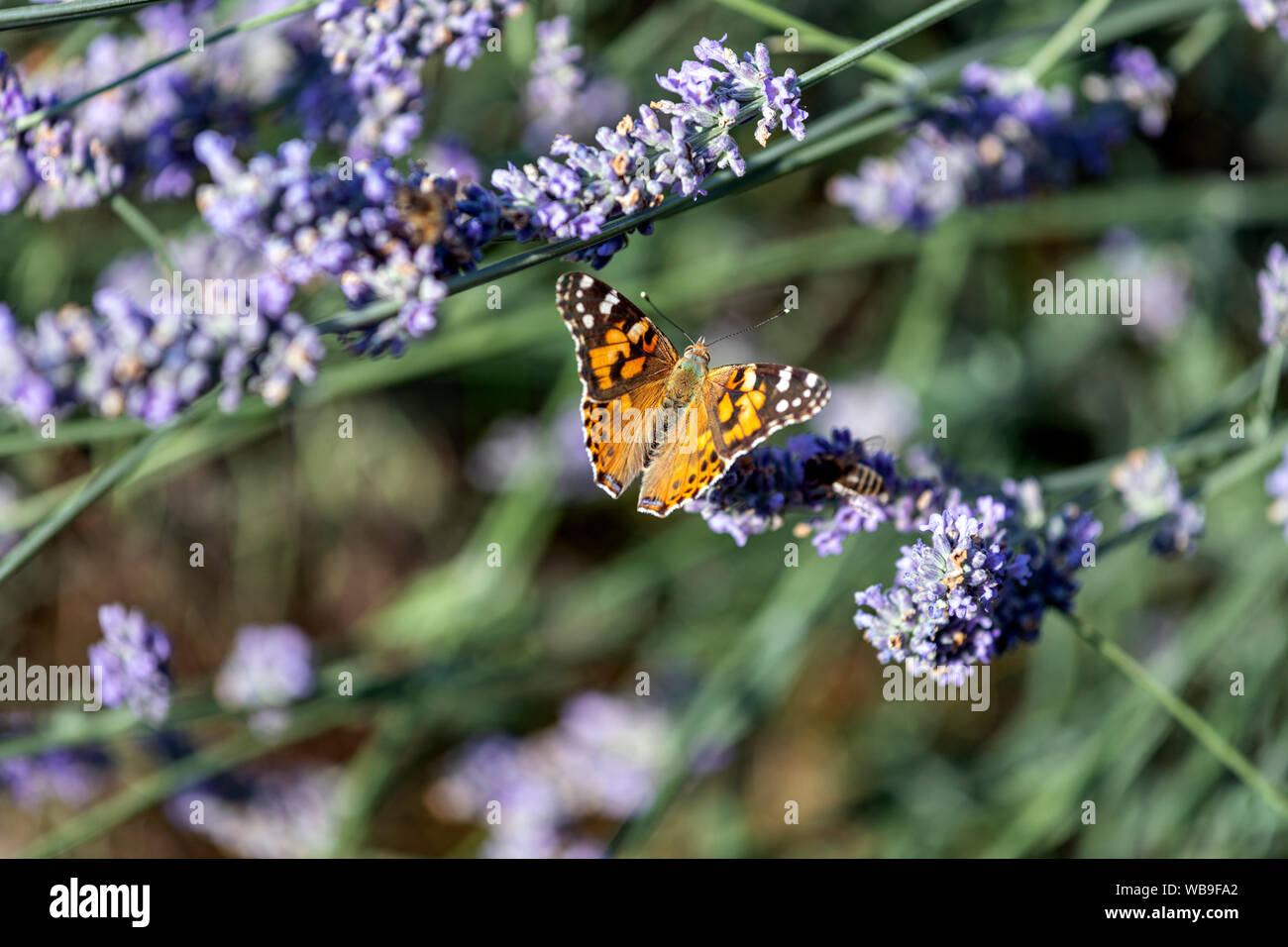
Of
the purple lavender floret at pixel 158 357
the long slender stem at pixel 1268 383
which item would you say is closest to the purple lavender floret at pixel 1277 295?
the long slender stem at pixel 1268 383

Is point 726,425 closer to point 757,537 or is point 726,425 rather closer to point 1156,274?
point 757,537

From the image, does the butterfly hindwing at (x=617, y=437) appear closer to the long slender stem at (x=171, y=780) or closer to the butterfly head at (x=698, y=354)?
the butterfly head at (x=698, y=354)

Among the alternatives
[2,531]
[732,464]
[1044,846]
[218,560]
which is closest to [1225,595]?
[1044,846]

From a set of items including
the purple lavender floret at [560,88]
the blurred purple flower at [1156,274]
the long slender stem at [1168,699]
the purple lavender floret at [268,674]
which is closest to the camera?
the long slender stem at [1168,699]

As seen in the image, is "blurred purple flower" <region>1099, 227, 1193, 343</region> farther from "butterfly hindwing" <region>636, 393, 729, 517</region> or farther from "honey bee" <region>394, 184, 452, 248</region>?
"honey bee" <region>394, 184, 452, 248</region>

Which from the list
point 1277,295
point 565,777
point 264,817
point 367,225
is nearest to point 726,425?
point 367,225

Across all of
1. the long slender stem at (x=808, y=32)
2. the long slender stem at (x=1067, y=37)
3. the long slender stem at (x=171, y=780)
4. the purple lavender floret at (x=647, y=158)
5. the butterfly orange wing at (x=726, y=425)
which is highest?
the long slender stem at (x=1067, y=37)
